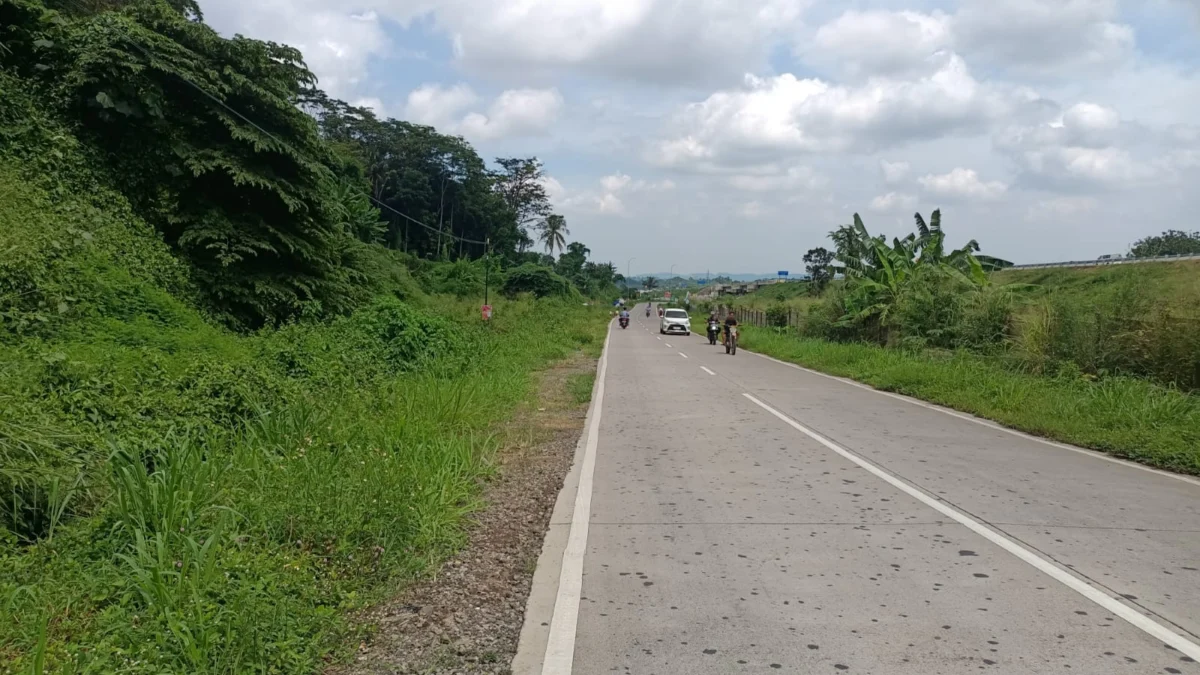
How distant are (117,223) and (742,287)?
405 ft

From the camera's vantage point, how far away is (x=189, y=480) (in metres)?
5.53

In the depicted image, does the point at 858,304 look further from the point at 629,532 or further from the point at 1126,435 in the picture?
the point at 629,532

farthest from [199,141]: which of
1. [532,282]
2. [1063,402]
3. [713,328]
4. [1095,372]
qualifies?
[532,282]

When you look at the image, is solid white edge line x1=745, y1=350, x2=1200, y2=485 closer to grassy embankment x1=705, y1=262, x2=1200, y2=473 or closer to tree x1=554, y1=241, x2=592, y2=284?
grassy embankment x1=705, y1=262, x2=1200, y2=473

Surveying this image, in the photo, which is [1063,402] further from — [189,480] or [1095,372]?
[189,480]

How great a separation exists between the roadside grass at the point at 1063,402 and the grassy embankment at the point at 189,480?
763 centimetres

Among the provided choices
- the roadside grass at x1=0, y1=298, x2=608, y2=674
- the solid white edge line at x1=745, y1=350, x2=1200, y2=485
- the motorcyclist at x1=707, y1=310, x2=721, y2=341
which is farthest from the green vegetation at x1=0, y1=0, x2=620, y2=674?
the motorcyclist at x1=707, y1=310, x2=721, y2=341

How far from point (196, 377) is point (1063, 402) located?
39.3 ft

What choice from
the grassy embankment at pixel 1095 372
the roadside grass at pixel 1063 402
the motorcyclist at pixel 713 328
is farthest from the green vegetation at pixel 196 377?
the motorcyclist at pixel 713 328

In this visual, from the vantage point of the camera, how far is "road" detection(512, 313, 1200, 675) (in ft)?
13.0

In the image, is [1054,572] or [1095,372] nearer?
[1054,572]

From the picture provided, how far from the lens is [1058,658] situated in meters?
3.86

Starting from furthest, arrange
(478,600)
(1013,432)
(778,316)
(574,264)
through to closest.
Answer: (574,264)
(778,316)
(1013,432)
(478,600)

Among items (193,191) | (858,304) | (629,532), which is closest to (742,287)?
(858,304)
